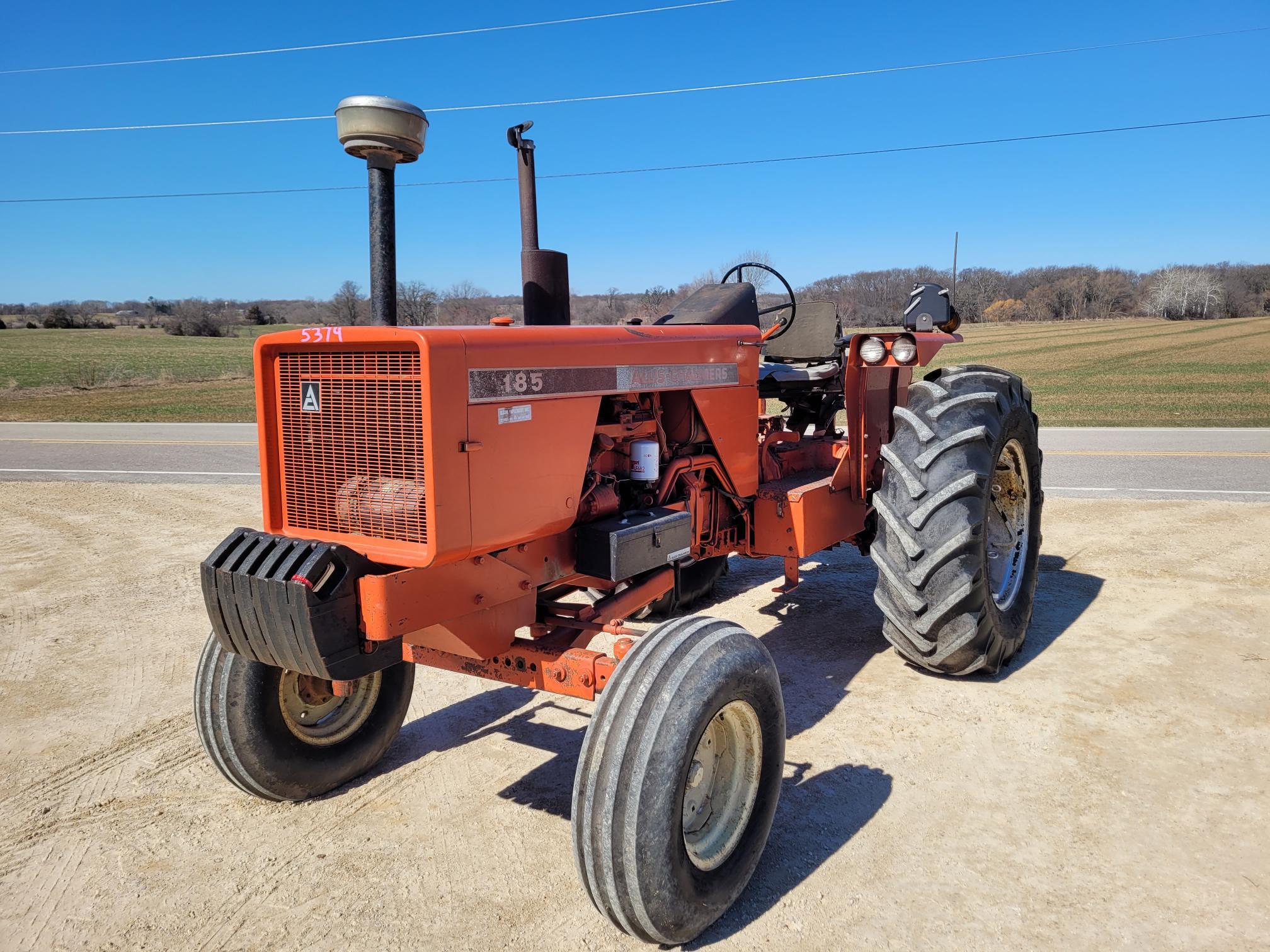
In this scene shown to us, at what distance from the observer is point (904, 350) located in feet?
14.6

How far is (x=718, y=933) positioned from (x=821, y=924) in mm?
302

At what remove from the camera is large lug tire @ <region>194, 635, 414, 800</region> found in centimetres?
309

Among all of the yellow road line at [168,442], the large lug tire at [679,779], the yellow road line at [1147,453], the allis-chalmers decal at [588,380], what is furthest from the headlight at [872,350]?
the yellow road line at [168,442]

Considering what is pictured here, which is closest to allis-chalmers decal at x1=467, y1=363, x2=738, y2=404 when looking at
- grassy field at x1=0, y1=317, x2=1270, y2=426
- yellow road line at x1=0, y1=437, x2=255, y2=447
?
yellow road line at x1=0, y1=437, x2=255, y2=447

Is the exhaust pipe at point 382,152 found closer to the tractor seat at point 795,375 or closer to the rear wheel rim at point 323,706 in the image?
the rear wheel rim at point 323,706

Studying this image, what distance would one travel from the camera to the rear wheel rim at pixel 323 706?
3.27 m

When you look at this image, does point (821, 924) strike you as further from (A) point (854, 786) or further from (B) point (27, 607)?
(B) point (27, 607)

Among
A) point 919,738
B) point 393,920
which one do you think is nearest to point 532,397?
point 393,920

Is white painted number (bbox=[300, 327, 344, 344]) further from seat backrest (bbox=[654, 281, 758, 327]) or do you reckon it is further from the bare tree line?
the bare tree line

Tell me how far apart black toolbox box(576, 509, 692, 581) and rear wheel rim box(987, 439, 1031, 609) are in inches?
90.6

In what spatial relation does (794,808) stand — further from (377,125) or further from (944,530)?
(377,125)

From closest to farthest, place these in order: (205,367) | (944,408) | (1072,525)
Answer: (944,408) → (1072,525) → (205,367)

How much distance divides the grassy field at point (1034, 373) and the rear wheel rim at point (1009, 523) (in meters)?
11.1

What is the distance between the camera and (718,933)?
2.54 meters
